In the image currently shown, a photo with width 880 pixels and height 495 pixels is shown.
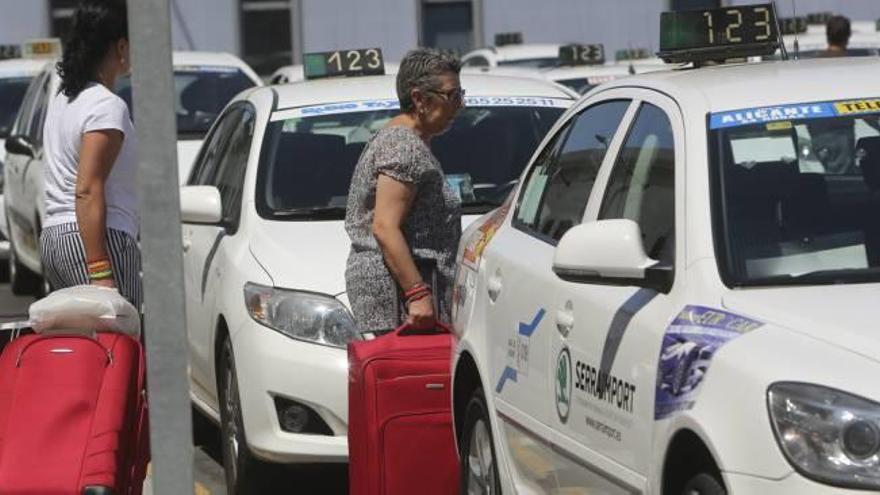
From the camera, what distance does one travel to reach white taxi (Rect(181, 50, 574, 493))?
7.02 metres

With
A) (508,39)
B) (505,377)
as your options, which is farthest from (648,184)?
(508,39)

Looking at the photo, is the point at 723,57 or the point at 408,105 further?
the point at 408,105

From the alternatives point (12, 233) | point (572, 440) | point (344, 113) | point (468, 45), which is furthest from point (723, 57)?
point (468, 45)

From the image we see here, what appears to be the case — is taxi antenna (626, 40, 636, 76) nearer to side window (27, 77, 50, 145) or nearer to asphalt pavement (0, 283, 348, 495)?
asphalt pavement (0, 283, 348, 495)

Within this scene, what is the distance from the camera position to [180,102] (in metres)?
14.4

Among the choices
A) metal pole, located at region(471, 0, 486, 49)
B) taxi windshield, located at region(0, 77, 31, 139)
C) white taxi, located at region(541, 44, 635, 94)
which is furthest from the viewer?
metal pole, located at region(471, 0, 486, 49)

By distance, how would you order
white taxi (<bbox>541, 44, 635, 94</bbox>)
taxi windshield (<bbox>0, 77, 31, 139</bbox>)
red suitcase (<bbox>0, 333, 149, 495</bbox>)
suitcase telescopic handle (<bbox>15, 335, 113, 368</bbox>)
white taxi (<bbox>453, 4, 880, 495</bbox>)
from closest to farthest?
white taxi (<bbox>453, 4, 880, 495</bbox>) → red suitcase (<bbox>0, 333, 149, 495</bbox>) → suitcase telescopic handle (<bbox>15, 335, 113, 368</bbox>) → white taxi (<bbox>541, 44, 635, 94</bbox>) → taxi windshield (<bbox>0, 77, 31, 139</bbox>)

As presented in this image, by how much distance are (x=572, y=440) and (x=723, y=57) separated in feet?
5.07

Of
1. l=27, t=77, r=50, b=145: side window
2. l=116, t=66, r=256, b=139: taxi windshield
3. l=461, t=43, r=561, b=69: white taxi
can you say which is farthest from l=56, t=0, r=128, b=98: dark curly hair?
l=461, t=43, r=561, b=69: white taxi

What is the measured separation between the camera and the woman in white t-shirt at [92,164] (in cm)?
648

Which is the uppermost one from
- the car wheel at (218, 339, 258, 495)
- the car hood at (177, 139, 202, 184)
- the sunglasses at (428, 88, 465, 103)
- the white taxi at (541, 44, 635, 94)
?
the sunglasses at (428, 88, 465, 103)

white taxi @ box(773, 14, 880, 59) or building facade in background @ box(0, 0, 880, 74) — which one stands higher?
white taxi @ box(773, 14, 880, 59)

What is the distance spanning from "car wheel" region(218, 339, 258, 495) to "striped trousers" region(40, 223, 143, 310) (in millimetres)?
724

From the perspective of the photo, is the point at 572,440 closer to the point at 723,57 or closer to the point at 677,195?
the point at 677,195
